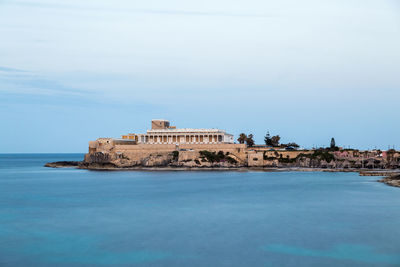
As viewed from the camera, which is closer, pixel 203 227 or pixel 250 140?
pixel 203 227

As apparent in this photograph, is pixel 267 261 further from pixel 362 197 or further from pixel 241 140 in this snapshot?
pixel 241 140

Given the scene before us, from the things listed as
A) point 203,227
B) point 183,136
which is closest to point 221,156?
point 183,136

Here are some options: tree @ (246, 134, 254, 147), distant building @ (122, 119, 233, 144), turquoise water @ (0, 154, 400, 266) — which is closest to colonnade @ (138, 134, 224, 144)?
distant building @ (122, 119, 233, 144)

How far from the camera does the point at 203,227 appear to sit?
21.0 meters

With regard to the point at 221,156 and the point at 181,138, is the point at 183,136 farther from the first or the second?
the point at 221,156

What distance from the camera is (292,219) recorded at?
75.3ft

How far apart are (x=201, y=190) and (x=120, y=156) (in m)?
33.0

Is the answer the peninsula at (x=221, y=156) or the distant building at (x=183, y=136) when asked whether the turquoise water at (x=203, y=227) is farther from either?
the distant building at (x=183, y=136)

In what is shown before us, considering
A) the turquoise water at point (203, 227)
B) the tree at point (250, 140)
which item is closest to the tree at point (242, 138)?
the tree at point (250, 140)

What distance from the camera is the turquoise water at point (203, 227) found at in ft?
51.8

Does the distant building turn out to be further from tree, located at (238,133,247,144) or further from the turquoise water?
the turquoise water

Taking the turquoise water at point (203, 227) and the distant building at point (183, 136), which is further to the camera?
the distant building at point (183, 136)

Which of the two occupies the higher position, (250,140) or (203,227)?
(250,140)

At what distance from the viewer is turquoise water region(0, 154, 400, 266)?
1579 cm
